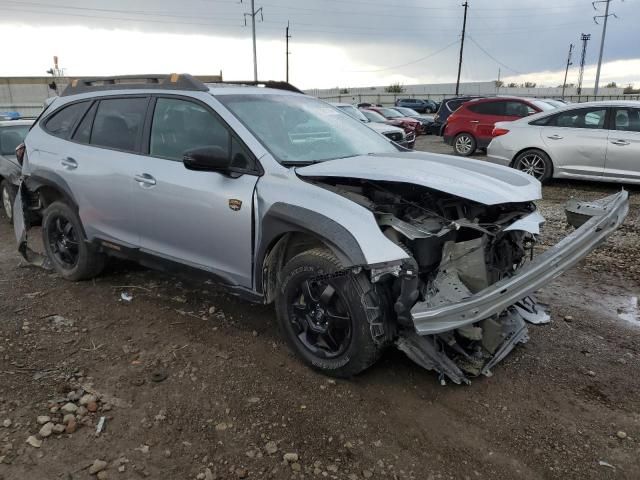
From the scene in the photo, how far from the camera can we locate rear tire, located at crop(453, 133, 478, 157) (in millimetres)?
14594

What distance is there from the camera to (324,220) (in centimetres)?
309

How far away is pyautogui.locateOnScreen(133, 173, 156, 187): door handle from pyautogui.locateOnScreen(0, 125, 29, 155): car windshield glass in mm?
5097

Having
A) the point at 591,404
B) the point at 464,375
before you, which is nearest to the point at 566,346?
the point at 591,404

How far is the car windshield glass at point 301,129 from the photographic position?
3.67m

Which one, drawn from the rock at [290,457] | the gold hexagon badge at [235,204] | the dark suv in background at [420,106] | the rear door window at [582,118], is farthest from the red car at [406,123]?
the rock at [290,457]

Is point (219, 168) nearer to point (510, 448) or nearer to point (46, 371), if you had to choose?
point (46, 371)

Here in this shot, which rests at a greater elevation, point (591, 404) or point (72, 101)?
point (72, 101)

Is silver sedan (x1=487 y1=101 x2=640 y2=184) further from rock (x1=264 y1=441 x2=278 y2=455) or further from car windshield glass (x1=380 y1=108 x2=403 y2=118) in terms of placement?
car windshield glass (x1=380 y1=108 x2=403 y2=118)

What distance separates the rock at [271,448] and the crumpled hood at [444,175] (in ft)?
5.32

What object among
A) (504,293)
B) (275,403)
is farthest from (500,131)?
(275,403)

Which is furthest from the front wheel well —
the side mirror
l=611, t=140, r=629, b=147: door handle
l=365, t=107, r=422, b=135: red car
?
l=365, t=107, r=422, b=135: red car

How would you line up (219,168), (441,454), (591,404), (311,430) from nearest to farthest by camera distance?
(441,454) → (311,430) → (591,404) → (219,168)

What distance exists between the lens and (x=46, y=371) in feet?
11.5

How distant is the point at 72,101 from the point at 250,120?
237 cm
